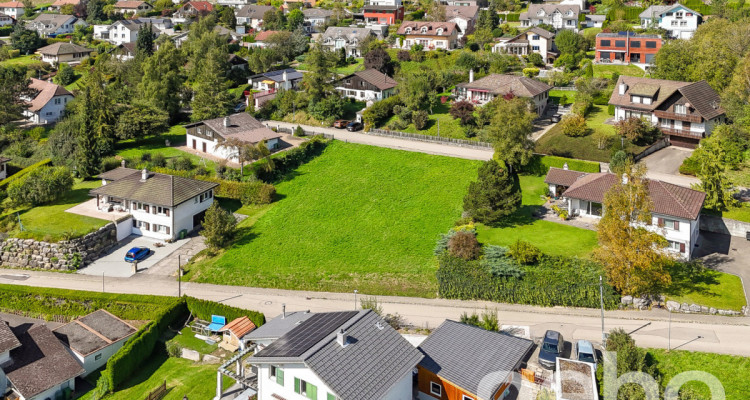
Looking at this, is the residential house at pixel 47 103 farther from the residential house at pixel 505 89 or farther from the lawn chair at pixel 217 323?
the lawn chair at pixel 217 323

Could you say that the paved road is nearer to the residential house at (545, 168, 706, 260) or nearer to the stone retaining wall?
the stone retaining wall

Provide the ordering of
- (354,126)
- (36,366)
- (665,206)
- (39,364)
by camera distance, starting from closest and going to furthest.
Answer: (36,366) → (39,364) → (665,206) → (354,126)

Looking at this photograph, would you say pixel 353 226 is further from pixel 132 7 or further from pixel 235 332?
pixel 132 7

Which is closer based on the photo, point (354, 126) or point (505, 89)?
point (505, 89)

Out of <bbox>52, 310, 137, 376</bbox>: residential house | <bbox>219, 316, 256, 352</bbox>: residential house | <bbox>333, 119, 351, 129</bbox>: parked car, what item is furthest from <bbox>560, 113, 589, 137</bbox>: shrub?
<bbox>52, 310, 137, 376</bbox>: residential house

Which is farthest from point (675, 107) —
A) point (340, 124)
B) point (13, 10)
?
point (13, 10)

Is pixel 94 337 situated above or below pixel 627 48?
below

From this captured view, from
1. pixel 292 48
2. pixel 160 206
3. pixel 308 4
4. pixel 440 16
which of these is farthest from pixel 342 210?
pixel 308 4
